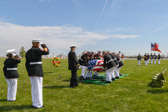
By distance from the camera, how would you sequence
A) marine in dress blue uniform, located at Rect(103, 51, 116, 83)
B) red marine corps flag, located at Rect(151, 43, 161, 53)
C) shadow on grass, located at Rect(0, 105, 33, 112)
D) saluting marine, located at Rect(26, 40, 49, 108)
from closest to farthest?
saluting marine, located at Rect(26, 40, 49, 108), shadow on grass, located at Rect(0, 105, 33, 112), marine in dress blue uniform, located at Rect(103, 51, 116, 83), red marine corps flag, located at Rect(151, 43, 161, 53)

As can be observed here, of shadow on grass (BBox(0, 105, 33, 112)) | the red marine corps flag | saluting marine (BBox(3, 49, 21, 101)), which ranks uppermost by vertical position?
the red marine corps flag

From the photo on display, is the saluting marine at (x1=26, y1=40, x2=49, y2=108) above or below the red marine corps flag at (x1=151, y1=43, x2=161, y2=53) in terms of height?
below

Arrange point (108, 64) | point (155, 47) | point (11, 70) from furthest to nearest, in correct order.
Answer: point (155, 47), point (108, 64), point (11, 70)

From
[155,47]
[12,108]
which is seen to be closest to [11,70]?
[12,108]

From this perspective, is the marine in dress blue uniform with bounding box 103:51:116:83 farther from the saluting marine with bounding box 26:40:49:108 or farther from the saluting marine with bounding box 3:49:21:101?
the saluting marine with bounding box 3:49:21:101

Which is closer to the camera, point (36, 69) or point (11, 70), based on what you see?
point (36, 69)

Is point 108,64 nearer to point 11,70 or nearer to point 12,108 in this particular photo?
point 11,70

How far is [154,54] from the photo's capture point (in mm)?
32281

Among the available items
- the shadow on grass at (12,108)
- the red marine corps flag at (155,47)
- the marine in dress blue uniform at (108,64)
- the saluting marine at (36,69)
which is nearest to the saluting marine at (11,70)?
the shadow on grass at (12,108)

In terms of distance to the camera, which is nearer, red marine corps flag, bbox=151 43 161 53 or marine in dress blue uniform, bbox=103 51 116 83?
marine in dress blue uniform, bbox=103 51 116 83

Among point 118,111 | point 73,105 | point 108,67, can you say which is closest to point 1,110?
point 73,105

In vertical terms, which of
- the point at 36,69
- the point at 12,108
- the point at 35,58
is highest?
the point at 35,58

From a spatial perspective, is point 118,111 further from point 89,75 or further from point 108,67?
point 89,75

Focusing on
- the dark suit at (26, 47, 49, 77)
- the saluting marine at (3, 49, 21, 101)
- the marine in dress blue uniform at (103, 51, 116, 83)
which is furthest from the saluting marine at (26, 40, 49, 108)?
the marine in dress blue uniform at (103, 51, 116, 83)
